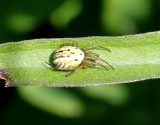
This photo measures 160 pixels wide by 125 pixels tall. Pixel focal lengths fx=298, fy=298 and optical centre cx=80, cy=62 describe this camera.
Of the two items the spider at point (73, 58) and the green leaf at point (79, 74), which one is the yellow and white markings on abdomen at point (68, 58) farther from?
the green leaf at point (79, 74)

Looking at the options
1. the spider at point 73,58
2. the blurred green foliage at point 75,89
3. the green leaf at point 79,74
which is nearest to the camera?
the green leaf at point 79,74

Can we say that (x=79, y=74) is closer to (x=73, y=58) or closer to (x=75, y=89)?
(x=73, y=58)

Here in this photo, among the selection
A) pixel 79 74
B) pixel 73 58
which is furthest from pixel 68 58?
pixel 79 74

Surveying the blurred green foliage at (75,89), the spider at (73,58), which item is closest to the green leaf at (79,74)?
the spider at (73,58)

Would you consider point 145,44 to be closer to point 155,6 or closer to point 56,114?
point 155,6

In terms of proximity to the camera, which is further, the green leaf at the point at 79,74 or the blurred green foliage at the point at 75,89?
the blurred green foliage at the point at 75,89

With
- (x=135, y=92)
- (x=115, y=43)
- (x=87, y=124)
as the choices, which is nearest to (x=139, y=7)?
(x=135, y=92)

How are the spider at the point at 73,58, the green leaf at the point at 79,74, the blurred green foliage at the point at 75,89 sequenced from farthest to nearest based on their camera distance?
the blurred green foliage at the point at 75,89, the spider at the point at 73,58, the green leaf at the point at 79,74
